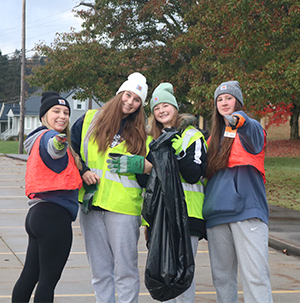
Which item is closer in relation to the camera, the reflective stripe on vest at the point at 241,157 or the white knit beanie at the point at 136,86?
the reflective stripe on vest at the point at 241,157

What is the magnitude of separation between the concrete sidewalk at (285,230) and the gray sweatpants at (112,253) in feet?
14.1

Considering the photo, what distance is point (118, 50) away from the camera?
24.2 m

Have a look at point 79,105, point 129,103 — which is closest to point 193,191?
point 129,103

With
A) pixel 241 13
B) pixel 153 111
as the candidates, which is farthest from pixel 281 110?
pixel 153 111

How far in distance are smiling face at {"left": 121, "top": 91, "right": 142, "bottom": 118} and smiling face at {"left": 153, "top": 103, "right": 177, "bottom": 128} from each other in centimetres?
20

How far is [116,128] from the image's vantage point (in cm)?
396

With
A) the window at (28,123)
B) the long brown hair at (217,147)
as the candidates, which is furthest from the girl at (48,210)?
the window at (28,123)

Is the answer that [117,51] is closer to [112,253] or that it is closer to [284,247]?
[284,247]

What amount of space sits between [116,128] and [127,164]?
14.8 inches

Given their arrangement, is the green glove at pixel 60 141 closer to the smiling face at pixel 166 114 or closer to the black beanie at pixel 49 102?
the black beanie at pixel 49 102

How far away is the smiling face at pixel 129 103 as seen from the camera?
403 cm

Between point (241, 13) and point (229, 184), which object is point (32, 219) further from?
point (241, 13)

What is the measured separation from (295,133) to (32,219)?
119ft

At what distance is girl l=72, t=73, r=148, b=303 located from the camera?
12.4 ft
